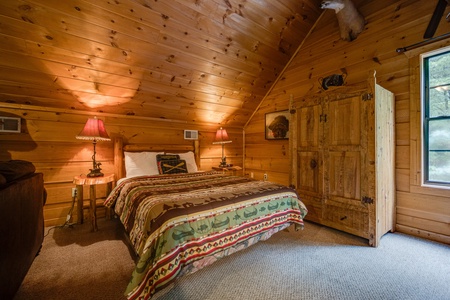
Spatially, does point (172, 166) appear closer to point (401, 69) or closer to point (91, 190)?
point (91, 190)

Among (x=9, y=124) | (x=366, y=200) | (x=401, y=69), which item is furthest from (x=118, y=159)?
(x=401, y=69)

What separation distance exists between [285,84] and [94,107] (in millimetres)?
3208

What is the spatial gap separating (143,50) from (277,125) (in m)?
2.55

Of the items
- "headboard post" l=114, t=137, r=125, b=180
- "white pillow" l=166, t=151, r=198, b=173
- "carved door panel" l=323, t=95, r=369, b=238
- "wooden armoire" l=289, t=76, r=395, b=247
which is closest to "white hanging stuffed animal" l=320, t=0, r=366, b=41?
"wooden armoire" l=289, t=76, r=395, b=247

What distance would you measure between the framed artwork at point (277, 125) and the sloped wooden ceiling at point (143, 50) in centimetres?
73

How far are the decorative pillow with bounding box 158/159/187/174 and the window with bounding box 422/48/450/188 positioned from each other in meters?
3.05

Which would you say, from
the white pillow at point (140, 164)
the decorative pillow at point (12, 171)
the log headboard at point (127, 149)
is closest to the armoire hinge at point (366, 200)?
the white pillow at point (140, 164)

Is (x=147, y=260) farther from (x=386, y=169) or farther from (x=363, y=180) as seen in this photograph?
(x=386, y=169)

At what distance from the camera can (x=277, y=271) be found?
63.5 inches

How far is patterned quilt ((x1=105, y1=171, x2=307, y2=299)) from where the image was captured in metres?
1.19

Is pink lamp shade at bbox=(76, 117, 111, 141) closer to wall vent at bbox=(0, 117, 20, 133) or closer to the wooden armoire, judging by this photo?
wall vent at bbox=(0, 117, 20, 133)

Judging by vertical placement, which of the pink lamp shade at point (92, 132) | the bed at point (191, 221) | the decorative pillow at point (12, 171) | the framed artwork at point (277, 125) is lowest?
the bed at point (191, 221)

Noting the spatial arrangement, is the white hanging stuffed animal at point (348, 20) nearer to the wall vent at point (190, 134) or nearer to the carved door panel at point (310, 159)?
the carved door panel at point (310, 159)

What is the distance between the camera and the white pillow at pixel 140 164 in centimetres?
283
